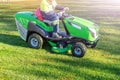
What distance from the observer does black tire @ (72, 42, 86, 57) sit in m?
9.86

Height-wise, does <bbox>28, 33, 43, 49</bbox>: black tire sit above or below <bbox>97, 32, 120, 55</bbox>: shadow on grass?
above

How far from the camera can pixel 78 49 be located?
9.95m

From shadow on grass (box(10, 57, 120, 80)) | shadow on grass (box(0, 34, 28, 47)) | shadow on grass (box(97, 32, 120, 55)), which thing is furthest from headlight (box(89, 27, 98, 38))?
shadow on grass (box(0, 34, 28, 47))

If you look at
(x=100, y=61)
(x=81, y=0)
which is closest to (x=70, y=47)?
(x=100, y=61)

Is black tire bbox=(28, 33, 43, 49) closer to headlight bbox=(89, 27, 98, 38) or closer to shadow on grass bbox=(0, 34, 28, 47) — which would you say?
shadow on grass bbox=(0, 34, 28, 47)

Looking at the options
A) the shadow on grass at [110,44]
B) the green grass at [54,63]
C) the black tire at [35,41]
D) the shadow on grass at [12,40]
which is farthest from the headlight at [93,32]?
the shadow on grass at [12,40]

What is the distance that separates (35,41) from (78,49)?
1625mm

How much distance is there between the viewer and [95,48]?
11.2m

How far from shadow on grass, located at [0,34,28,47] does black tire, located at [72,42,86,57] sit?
2.08 metres

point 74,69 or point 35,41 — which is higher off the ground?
point 35,41

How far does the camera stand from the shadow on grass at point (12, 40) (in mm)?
11391

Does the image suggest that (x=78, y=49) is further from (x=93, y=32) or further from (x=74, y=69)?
(x=74, y=69)

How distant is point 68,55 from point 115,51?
1.76 metres

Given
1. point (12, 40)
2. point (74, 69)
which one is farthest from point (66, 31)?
point (12, 40)
